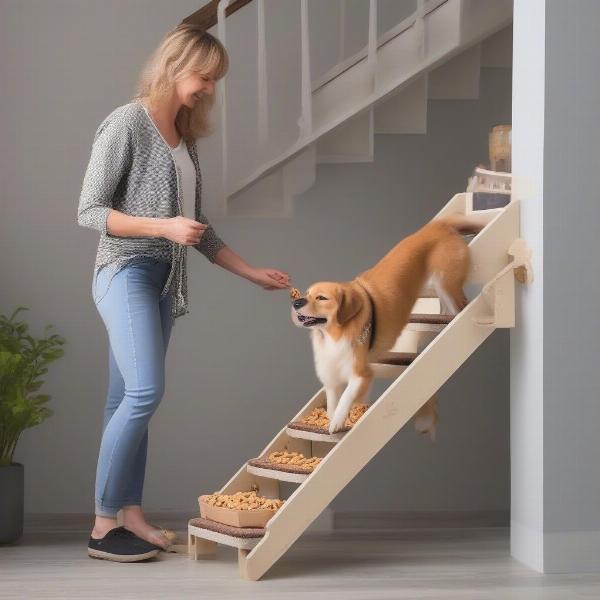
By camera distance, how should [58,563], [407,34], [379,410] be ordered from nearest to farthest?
[379,410]
[58,563]
[407,34]

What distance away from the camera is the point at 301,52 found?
3793 millimetres

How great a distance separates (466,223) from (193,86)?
35.2 inches

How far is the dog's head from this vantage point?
281 cm

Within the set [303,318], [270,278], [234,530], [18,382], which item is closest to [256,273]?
[270,278]

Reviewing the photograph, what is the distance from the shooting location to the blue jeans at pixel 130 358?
2.91 m

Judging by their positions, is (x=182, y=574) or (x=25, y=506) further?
(x=25, y=506)

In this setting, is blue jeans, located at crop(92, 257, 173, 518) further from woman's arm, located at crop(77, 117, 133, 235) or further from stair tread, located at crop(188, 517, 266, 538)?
stair tread, located at crop(188, 517, 266, 538)

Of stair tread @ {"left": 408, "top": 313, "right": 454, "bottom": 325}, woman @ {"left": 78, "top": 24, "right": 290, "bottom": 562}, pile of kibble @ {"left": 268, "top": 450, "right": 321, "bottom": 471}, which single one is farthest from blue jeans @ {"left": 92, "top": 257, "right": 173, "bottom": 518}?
stair tread @ {"left": 408, "top": 313, "right": 454, "bottom": 325}

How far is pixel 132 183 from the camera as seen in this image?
297cm

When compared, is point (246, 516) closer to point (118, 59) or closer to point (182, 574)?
point (182, 574)

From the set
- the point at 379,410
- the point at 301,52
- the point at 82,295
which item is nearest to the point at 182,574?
the point at 379,410

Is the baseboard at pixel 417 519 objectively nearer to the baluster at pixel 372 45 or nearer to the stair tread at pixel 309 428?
the stair tread at pixel 309 428

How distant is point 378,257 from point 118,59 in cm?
117
